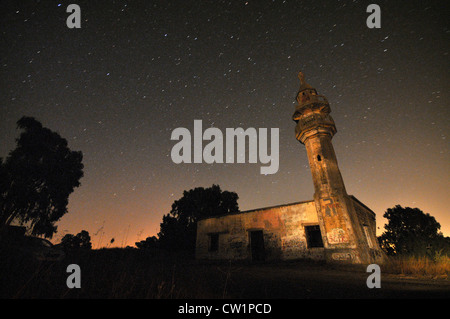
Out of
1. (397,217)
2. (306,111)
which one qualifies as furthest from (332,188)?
(397,217)

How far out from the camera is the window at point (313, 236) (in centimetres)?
1167

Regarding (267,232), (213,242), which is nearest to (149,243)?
(213,242)

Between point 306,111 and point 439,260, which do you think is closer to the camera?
point 439,260

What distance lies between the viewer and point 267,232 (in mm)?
13656

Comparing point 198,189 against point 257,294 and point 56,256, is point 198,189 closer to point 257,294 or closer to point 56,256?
point 56,256

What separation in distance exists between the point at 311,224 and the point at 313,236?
73 centimetres

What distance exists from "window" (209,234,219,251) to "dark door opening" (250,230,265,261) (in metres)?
3.15

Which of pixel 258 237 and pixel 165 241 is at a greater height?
pixel 258 237

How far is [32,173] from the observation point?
14.5m

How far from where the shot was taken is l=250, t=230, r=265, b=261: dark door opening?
14117 mm

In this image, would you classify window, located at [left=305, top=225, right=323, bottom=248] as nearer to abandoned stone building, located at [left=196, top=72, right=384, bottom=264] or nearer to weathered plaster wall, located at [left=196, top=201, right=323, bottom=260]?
abandoned stone building, located at [left=196, top=72, right=384, bottom=264]

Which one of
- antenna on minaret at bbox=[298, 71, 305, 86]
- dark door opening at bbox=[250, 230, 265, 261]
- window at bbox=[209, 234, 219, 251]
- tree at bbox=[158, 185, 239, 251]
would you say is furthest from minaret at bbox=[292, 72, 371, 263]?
tree at bbox=[158, 185, 239, 251]

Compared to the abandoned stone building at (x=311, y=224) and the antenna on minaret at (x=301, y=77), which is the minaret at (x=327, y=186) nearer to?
the abandoned stone building at (x=311, y=224)
